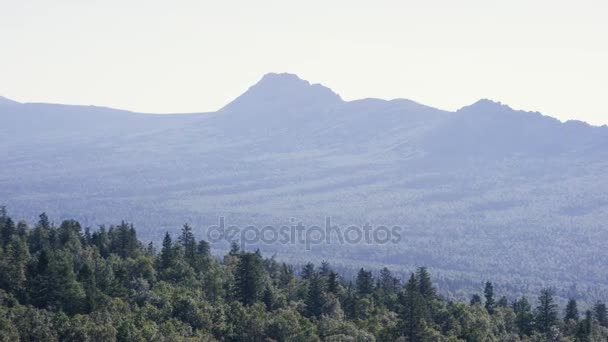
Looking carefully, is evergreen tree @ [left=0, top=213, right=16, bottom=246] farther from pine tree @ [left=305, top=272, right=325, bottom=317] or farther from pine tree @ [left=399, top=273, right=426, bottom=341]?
pine tree @ [left=399, top=273, right=426, bottom=341]

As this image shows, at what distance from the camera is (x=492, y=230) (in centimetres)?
19338

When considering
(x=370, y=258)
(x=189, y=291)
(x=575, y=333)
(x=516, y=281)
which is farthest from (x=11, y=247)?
(x=370, y=258)

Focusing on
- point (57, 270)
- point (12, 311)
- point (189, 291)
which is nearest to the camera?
point (12, 311)

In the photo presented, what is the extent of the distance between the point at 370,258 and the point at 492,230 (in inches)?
1713

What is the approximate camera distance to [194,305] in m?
52.1

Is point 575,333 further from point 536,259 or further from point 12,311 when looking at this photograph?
point 536,259

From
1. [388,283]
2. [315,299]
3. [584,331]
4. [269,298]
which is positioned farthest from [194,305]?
[388,283]

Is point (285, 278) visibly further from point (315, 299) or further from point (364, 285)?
point (315, 299)

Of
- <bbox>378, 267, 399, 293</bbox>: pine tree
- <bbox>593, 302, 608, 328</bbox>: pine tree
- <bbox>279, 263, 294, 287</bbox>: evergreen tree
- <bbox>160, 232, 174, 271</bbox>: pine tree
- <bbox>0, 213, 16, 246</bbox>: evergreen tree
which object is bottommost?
<bbox>593, 302, 608, 328</bbox>: pine tree

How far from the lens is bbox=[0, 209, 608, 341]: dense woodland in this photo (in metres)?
47.0

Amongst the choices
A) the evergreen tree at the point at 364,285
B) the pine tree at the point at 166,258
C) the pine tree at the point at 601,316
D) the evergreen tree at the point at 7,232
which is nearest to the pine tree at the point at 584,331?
the pine tree at the point at 601,316

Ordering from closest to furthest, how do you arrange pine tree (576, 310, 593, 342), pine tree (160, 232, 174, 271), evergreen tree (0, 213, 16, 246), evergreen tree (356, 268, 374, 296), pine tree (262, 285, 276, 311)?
1. pine tree (576, 310, 593, 342)
2. pine tree (262, 285, 276, 311)
3. evergreen tree (0, 213, 16, 246)
4. pine tree (160, 232, 174, 271)
5. evergreen tree (356, 268, 374, 296)

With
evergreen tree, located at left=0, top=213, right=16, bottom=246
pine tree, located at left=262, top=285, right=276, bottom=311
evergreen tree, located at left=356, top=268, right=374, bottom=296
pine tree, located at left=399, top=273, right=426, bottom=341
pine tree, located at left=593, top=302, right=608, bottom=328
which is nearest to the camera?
pine tree, located at left=399, top=273, right=426, bottom=341

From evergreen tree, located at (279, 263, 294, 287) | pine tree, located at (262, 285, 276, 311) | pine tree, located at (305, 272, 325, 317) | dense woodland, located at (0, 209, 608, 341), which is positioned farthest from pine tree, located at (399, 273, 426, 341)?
evergreen tree, located at (279, 263, 294, 287)
